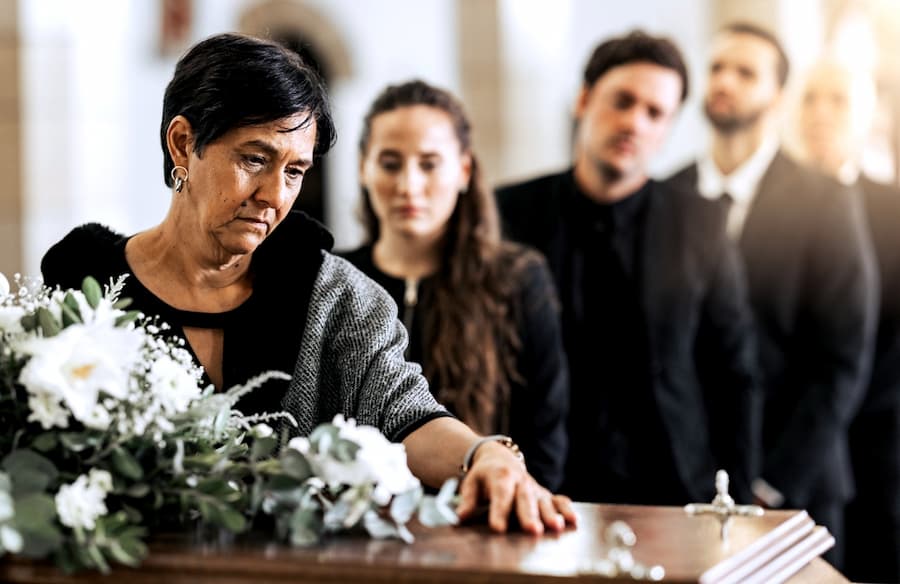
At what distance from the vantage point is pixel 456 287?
416 centimetres

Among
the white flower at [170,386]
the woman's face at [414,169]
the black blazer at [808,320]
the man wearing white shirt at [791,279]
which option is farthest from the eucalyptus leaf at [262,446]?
the black blazer at [808,320]

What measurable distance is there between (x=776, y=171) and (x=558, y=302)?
70.3 inches

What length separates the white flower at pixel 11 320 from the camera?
2049 millimetres

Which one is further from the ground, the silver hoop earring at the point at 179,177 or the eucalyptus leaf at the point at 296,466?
the silver hoop earring at the point at 179,177

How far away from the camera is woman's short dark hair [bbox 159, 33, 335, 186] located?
7.80 ft

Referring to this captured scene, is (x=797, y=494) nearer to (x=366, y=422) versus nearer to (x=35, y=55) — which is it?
(x=366, y=422)

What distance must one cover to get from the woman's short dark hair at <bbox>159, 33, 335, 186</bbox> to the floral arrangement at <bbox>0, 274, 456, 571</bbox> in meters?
0.47

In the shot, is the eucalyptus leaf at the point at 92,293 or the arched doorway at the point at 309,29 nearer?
the eucalyptus leaf at the point at 92,293

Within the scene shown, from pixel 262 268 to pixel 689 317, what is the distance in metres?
2.41

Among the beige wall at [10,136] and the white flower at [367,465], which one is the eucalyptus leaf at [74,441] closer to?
the white flower at [367,465]

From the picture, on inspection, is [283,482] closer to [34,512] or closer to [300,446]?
[300,446]

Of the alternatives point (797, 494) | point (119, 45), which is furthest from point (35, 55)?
point (797, 494)

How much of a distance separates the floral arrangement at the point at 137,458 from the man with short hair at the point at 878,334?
4.22 metres

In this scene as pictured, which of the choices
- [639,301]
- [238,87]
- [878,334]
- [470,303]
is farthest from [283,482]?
[878,334]
